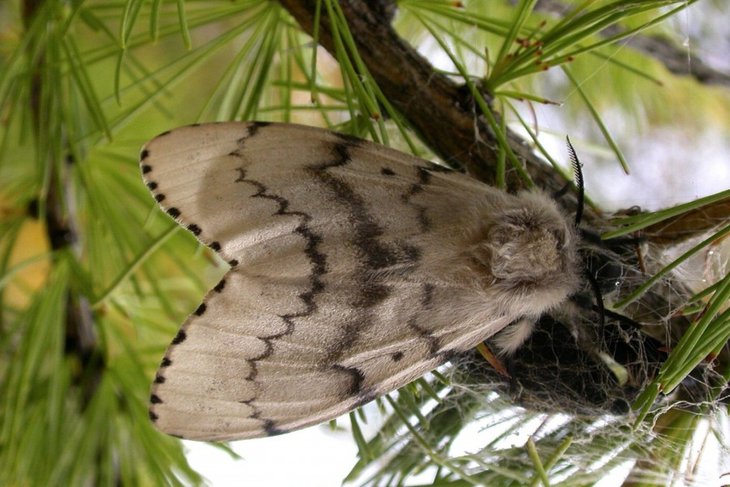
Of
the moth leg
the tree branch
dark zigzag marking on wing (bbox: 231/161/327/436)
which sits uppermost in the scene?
the tree branch

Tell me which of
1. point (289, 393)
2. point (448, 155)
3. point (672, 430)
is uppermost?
point (448, 155)

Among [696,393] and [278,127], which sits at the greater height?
[278,127]

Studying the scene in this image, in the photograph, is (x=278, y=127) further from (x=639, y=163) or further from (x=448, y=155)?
(x=639, y=163)

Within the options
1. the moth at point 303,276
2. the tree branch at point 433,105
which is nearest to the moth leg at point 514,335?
the moth at point 303,276

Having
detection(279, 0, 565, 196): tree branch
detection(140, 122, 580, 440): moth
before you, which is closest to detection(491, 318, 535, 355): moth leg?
detection(140, 122, 580, 440): moth

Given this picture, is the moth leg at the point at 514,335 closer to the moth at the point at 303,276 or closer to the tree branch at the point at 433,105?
the moth at the point at 303,276

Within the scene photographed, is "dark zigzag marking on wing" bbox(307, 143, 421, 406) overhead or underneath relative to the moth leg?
overhead

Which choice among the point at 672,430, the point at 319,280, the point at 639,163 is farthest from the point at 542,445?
the point at 639,163

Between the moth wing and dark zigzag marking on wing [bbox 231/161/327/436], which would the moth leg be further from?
dark zigzag marking on wing [bbox 231/161/327/436]
